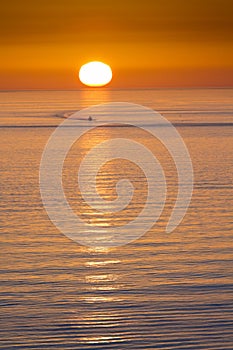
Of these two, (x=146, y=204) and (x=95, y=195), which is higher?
(x=95, y=195)

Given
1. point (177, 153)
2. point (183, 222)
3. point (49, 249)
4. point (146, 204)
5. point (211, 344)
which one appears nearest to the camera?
point (211, 344)

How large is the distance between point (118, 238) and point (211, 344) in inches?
396

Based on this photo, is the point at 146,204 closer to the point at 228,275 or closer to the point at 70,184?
the point at 70,184

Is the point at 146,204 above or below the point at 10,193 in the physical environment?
below

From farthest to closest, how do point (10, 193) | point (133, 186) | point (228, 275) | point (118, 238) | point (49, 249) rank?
point (133, 186), point (10, 193), point (118, 238), point (49, 249), point (228, 275)

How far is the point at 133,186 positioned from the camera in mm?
36438

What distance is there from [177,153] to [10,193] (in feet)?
73.3

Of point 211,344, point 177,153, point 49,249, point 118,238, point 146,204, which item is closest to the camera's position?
point 211,344

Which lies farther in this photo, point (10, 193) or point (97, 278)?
point (10, 193)

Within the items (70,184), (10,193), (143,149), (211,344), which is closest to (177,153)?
(143,149)

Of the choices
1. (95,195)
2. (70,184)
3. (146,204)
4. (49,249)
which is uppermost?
(70,184)

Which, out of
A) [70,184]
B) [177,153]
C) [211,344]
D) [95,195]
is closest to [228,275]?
[211,344]

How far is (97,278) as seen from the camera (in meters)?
20.2

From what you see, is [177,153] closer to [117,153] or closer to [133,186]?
[117,153]
